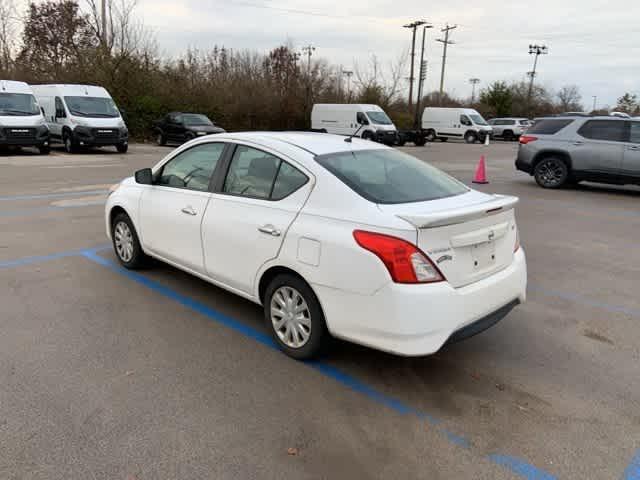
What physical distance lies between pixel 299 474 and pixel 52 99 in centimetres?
2118

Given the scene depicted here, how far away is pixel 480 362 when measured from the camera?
385cm

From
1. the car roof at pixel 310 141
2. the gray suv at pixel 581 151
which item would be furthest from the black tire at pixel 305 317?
the gray suv at pixel 581 151

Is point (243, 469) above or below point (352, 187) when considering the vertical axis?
below

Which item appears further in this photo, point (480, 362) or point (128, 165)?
point (128, 165)

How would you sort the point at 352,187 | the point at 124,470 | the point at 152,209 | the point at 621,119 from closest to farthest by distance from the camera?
the point at 124,470 < the point at 352,187 < the point at 152,209 < the point at 621,119

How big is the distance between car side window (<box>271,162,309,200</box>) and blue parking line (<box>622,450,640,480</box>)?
2.58 metres

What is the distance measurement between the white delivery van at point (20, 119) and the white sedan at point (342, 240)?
15.9 metres

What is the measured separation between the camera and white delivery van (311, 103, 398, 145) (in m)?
29.6

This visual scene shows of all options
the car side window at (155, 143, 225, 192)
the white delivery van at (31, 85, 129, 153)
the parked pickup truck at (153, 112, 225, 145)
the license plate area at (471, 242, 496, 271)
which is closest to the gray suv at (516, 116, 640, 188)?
the license plate area at (471, 242, 496, 271)

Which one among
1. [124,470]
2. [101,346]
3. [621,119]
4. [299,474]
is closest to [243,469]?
[299,474]

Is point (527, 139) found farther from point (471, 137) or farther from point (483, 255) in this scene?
point (471, 137)

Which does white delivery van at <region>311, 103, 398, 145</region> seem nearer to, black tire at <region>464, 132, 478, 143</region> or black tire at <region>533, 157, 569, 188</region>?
black tire at <region>464, 132, 478, 143</region>

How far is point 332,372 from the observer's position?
143 inches

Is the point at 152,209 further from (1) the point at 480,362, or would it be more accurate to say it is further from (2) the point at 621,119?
(2) the point at 621,119
